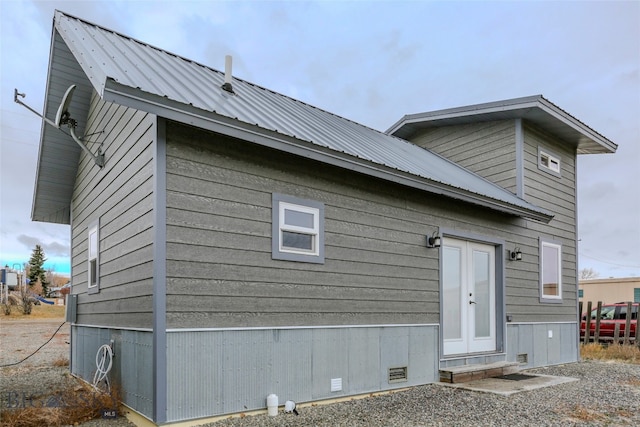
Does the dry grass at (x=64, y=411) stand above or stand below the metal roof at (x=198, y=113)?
below

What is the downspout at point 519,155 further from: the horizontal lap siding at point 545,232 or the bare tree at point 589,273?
the bare tree at point 589,273

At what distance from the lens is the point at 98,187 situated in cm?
710

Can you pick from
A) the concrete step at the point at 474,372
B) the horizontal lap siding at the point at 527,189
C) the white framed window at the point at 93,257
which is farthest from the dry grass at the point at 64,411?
the horizontal lap siding at the point at 527,189

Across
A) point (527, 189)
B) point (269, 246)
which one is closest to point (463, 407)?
point (269, 246)

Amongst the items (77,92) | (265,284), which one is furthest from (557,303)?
(77,92)

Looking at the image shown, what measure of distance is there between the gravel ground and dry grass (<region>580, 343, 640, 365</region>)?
10.2 feet

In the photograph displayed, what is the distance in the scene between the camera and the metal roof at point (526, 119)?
9.43 metres

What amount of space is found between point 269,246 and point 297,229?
0.47 m

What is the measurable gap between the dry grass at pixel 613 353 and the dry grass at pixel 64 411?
33.8 ft

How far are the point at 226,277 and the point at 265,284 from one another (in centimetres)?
49

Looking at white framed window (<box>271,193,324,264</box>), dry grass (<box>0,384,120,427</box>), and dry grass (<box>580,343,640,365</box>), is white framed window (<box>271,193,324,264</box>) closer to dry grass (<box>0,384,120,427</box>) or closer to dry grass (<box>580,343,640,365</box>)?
dry grass (<box>0,384,120,427</box>)

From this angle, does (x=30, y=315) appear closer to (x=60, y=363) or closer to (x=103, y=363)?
(x=60, y=363)

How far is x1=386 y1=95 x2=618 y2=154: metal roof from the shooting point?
30.9 feet

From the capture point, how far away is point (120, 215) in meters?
Answer: 5.84
